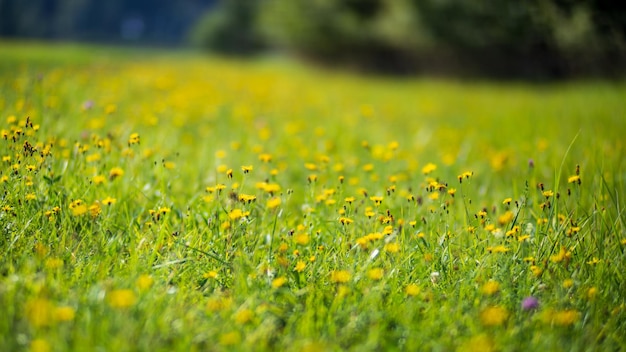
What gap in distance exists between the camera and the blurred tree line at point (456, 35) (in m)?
7.28

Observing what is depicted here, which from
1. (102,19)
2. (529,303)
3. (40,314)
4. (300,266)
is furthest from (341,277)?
(102,19)

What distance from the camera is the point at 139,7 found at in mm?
121938

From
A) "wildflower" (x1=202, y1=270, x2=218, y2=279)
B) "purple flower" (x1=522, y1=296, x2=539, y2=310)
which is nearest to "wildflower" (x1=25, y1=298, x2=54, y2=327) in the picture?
"wildflower" (x1=202, y1=270, x2=218, y2=279)

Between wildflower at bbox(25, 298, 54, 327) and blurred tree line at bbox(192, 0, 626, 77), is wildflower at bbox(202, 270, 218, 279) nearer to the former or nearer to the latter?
wildflower at bbox(25, 298, 54, 327)

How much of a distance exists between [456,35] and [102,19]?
106 m

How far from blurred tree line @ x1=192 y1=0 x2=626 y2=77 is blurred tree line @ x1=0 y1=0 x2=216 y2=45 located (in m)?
59.3

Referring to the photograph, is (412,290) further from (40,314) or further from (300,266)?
(40,314)

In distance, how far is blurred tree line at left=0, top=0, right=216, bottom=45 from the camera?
253 ft

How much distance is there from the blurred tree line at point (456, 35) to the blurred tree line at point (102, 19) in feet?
195

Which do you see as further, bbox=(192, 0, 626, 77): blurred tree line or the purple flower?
bbox=(192, 0, 626, 77): blurred tree line

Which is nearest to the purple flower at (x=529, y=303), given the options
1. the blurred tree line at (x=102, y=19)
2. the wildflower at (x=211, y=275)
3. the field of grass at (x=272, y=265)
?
the field of grass at (x=272, y=265)

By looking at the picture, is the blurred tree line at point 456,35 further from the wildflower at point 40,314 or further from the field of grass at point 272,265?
the wildflower at point 40,314

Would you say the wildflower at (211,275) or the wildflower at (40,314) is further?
the wildflower at (211,275)

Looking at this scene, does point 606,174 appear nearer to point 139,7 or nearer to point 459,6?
point 459,6
